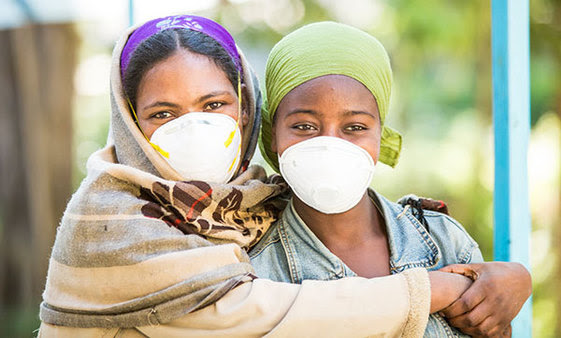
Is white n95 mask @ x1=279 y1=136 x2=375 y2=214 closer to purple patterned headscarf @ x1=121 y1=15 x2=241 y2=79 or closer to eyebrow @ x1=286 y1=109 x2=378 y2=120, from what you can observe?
eyebrow @ x1=286 y1=109 x2=378 y2=120

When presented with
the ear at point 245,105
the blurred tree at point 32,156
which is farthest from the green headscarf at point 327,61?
the blurred tree at point 32,156

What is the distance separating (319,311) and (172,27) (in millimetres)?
1166

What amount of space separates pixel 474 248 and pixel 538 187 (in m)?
6.21

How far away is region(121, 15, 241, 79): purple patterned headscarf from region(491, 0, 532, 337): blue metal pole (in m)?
1.02

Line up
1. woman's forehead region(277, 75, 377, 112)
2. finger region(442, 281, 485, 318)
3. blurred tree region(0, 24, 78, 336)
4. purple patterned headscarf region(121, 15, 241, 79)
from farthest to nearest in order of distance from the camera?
blurred tree region(0, 24, 78, 336), purple patterned headscarf region(121, 15, 241, 79), woman's forehead region(277, 75, 377, 112), finger region(442, 281, 485, 318)

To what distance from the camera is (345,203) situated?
7.04ft

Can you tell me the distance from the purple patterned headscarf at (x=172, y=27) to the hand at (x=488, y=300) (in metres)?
1.16

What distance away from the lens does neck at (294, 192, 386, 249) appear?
2.31 m

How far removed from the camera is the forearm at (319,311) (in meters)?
1.92

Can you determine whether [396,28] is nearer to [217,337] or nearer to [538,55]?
[538,55]

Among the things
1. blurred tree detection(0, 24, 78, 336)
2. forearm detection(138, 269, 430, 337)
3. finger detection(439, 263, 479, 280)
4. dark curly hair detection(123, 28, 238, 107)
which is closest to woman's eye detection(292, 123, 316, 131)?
dark curly hair detection(123, 28, 238, 107)

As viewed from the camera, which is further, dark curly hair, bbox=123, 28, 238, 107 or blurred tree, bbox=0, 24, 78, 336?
blurred tree, bbox=0, 24, 78, 336

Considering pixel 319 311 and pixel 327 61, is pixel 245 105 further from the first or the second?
pixel 319 311

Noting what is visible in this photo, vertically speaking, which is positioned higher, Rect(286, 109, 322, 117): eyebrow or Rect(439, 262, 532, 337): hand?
Rect(286, 109, 322, 117): eyebrow
